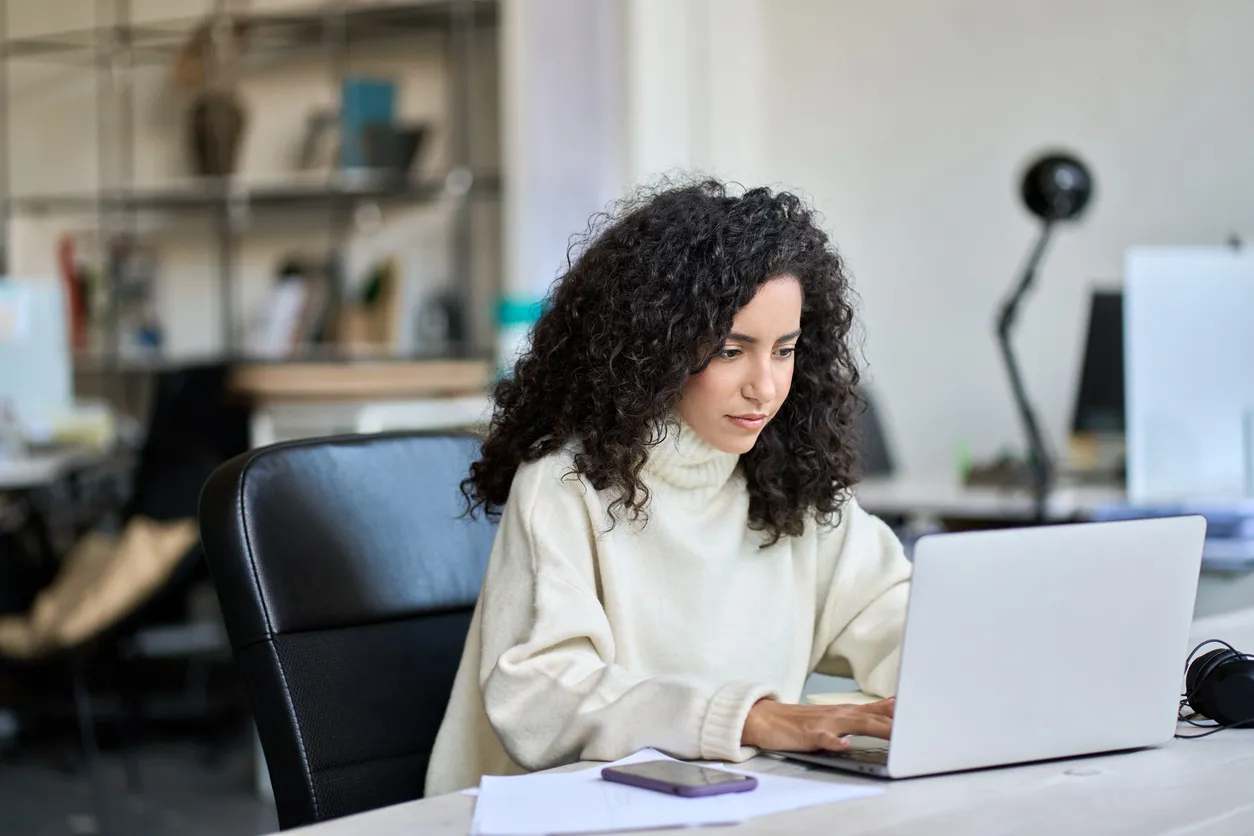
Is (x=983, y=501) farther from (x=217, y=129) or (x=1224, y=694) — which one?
(x=217, y=129)

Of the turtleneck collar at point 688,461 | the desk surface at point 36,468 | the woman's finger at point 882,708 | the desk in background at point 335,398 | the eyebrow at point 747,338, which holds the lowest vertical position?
the desk surface at point 36,468

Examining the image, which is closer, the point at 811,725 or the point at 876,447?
the point at 811,725

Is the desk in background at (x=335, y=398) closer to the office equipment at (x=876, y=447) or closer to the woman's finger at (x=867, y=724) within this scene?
the office equipment at (x=876, y=447)

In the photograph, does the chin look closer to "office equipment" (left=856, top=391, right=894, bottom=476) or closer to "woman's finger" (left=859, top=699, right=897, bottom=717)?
"woman's finger" (left=859, top=699, right=897, bottom=717)

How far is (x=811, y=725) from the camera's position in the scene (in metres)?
1.06

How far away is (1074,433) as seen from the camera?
3.57 metres

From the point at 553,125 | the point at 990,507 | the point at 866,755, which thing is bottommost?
the point at 990,507

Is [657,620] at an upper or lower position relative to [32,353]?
lower

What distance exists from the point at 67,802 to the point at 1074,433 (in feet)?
7.87

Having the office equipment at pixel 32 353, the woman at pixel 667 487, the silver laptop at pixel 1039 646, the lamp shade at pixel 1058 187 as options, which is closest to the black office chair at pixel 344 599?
the woman at pixel 667 487

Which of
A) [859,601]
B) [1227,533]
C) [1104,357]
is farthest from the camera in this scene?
[1104,357]

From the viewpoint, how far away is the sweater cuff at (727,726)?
3.50 feet

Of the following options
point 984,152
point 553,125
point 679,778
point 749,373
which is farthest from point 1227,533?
point 553,125

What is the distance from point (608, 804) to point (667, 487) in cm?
42
